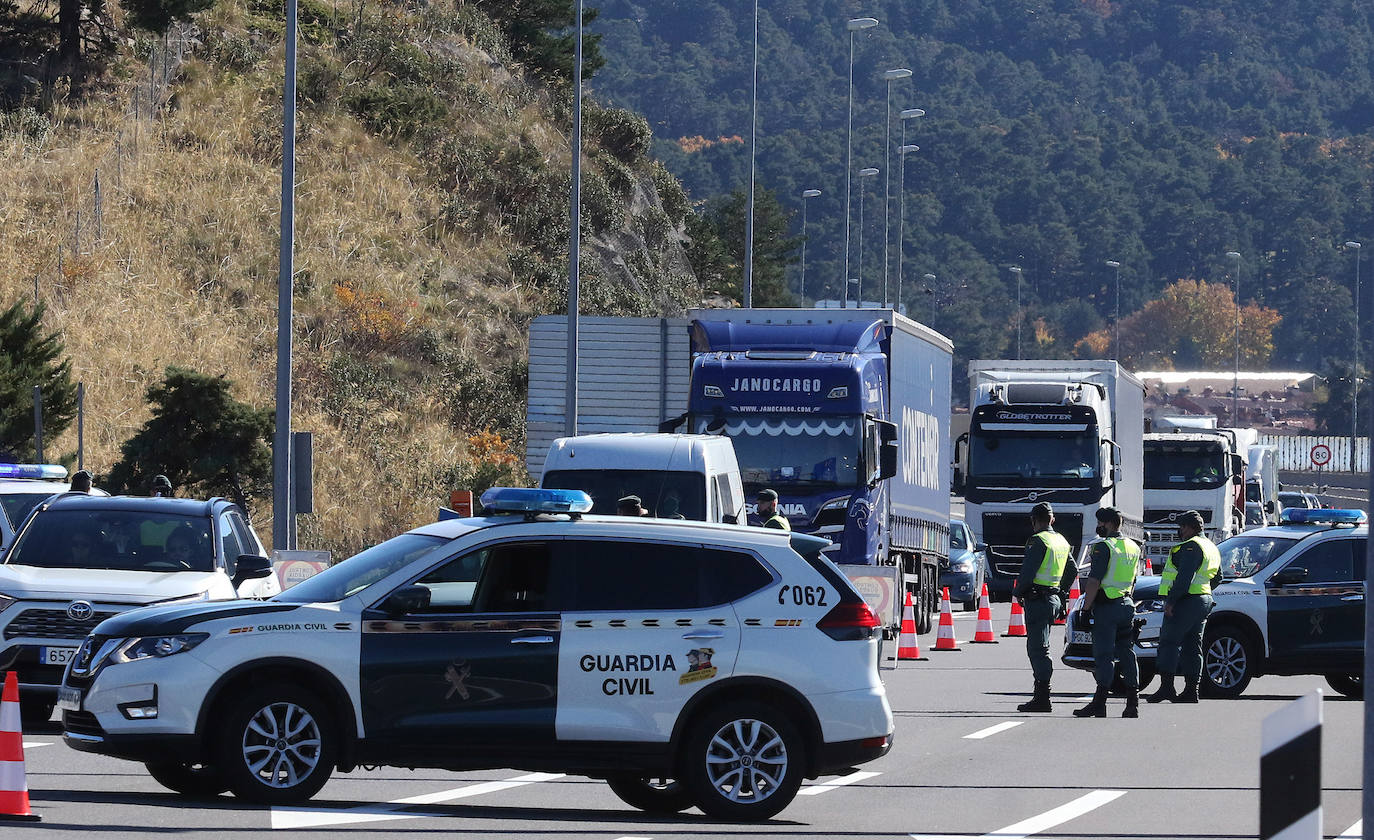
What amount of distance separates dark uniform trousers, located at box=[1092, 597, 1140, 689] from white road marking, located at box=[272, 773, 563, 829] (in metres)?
6.85

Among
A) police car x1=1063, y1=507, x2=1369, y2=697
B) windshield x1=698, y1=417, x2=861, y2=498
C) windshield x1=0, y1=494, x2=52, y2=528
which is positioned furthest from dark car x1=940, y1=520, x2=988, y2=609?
windshield x1=0, y1=494, x2=52, y2=528

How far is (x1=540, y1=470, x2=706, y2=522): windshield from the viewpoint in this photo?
19906mm

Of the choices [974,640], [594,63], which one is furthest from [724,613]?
[594,63]

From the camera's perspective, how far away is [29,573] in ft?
48.9

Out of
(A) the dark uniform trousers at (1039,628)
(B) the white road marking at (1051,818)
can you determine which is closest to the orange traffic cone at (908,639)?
(A) the dark uniform trousers at (1039,628)

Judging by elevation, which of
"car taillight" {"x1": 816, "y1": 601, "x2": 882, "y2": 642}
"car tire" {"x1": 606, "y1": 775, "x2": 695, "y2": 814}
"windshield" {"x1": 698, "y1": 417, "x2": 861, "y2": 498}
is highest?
"windshield" {"x1": 698, "y1": 417, "x2": 861, "y2": 498}

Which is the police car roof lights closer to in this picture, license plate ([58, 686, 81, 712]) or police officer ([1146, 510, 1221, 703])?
license plate ([58, 686, 81, 712])

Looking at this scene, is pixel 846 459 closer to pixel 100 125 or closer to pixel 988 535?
pixel 988 535

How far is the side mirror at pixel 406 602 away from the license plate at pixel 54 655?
432cm

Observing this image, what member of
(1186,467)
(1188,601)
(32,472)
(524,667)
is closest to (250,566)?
(524,667)

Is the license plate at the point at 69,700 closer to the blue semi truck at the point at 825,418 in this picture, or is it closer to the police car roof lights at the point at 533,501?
the police car roof lights at the point at 533,501

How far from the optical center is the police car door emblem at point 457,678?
1101cm

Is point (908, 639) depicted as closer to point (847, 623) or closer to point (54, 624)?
point (54, 624)

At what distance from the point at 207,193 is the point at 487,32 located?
19.0m
